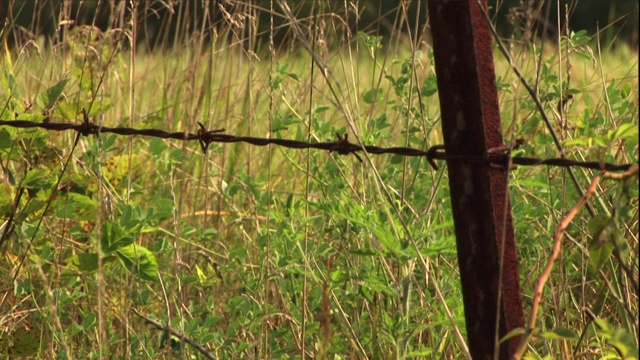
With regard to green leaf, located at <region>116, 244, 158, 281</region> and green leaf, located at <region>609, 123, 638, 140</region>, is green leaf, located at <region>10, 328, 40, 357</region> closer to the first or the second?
green leaf, located at <region>116, 244, 158, 281</region>

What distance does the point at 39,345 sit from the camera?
202cm

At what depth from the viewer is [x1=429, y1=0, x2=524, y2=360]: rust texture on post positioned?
1441mm

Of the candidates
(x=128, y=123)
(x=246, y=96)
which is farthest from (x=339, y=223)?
(x=246, y=96)

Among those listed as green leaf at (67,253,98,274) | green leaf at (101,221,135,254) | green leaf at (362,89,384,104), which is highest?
green leaf at (362,89,384,104)

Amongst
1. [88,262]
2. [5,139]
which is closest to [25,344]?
[88,262]

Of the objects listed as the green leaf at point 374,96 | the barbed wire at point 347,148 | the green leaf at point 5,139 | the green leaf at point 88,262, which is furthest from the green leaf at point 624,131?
the green leaf at point 5,139

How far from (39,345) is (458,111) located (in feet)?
3.55

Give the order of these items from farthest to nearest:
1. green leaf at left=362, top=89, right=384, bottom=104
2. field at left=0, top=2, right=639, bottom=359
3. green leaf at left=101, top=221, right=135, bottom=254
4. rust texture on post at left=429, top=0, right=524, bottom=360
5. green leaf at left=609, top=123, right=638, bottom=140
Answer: green leaf at left=362, top=89, right=384, bottom=104 < green leaf at left=101, top=221, right=135, bottom=254 < field at left=0, top=2, right=639, bottom=359 < rust texture on post at left=429, top=0, right=524, bottom=360 < green leaf at left=609, top=123, right=638, bottom=140

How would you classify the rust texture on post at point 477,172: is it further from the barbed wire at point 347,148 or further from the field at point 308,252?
the field at point 308,252

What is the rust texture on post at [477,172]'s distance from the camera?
1.44 m

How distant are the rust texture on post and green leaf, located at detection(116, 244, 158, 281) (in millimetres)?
768

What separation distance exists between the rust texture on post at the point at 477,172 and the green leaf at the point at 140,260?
0.77m

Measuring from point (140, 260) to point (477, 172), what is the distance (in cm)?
85

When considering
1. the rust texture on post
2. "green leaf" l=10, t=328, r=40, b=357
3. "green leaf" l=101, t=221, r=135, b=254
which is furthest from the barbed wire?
"green leaf" l=10, t=328, r=40, b=357
